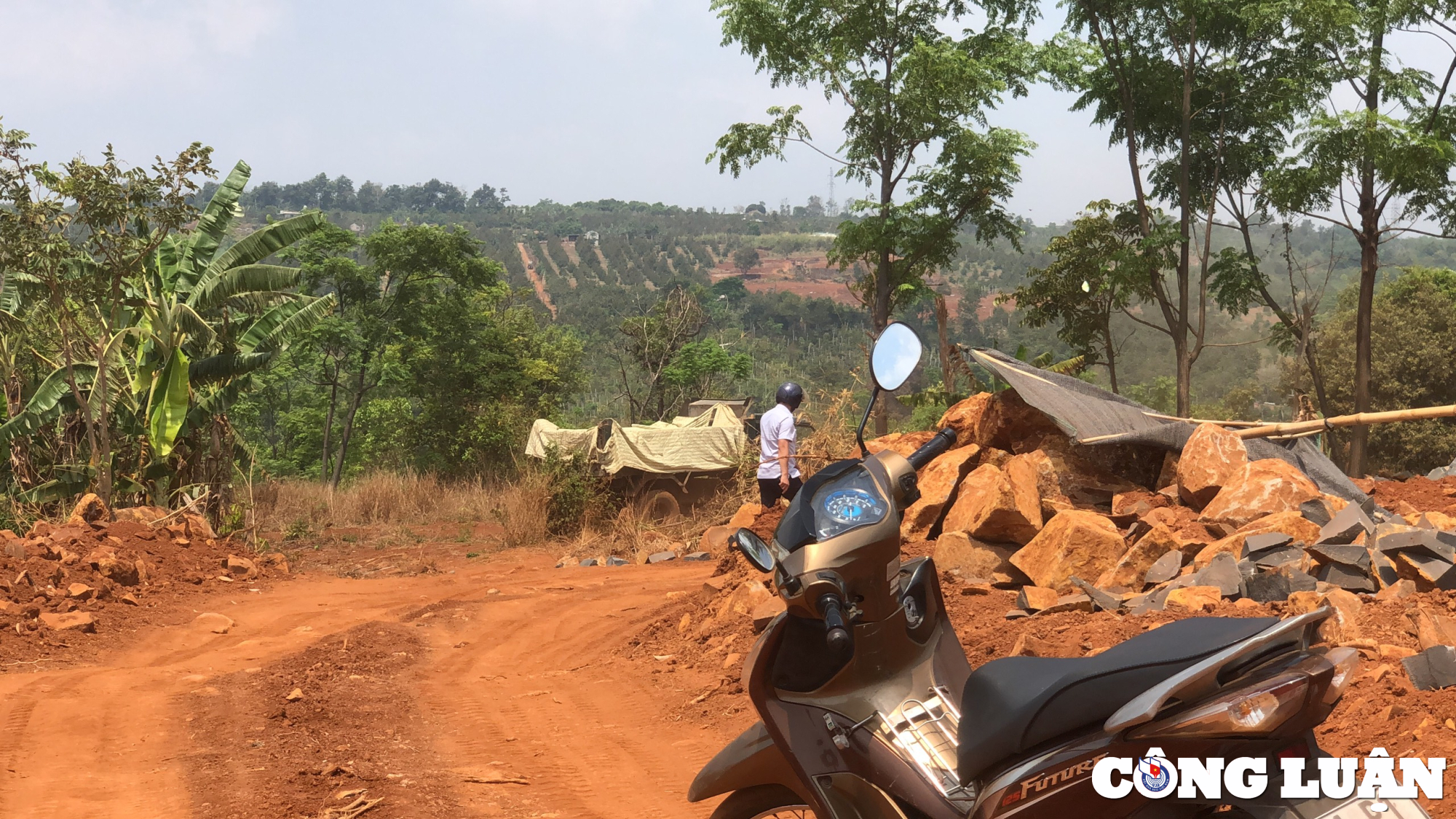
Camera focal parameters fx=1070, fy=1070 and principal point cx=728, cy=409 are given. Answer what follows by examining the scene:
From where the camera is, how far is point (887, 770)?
9.49 feet

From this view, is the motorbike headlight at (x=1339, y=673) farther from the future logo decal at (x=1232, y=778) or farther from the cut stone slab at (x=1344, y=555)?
the cut stone slab at (x=1344, y=555)

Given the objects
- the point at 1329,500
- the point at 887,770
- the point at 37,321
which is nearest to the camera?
the point at 887,770

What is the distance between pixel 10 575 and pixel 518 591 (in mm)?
4482

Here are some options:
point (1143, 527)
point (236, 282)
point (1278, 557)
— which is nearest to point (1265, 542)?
point (1278, 557)

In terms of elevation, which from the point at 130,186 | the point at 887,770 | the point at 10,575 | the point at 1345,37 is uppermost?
the point at 1345,37

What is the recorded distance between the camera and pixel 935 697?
308 cm

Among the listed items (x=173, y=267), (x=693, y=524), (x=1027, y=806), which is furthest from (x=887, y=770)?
(x=173, y=267)

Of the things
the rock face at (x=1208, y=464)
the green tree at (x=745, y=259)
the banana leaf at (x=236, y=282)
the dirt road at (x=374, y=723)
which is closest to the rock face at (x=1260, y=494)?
the rock face at (x=1208, y=464)

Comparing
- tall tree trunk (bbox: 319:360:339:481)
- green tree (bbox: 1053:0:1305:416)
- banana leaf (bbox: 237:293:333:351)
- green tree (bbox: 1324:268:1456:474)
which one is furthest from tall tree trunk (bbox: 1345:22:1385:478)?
tall tree trunk (bbox: 319:360:339:481)

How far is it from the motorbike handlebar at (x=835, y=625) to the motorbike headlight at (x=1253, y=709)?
807 millimetres

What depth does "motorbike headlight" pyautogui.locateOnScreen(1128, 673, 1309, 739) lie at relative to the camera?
6.99ft

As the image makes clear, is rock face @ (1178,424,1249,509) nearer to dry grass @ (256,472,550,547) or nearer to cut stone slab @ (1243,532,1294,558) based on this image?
cut stone slab @ (1243,532,1294,558)

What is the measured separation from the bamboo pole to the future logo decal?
20.2 ft

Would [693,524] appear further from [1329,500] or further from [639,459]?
[1329,500]
